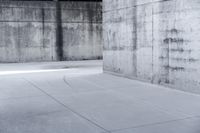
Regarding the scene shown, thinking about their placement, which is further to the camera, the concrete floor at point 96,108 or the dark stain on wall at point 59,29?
the dark stain on wall at point 59,29

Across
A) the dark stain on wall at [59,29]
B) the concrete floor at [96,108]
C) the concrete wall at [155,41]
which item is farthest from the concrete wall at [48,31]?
the concrete floor at [96,108]

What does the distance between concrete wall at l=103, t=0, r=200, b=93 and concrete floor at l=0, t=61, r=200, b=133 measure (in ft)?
1.87

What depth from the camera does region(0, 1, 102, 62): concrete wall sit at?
18844 millimetres

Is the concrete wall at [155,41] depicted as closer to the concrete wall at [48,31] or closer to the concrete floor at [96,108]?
the concrete floor at [96,108]

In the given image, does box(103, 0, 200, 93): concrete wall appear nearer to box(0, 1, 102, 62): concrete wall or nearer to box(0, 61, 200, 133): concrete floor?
box(0, 61, 200, 133): concrete floor

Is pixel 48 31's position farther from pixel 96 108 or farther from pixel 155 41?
pixel 96 108

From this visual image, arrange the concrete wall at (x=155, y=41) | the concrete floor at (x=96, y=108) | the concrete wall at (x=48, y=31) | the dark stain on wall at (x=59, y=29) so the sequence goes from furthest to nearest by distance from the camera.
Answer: the dark stain on wall at (x=59, y=29), the concrete wall at (x=48, y=31), the concrete wall at (x=155, y=41), the concrete floor at (x=96, y=108)

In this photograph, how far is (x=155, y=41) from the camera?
991 centimetres

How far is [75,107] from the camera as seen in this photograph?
270 inches

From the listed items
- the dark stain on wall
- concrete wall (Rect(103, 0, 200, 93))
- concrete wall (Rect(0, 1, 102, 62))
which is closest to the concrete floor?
concrete wall (Rect(103, 0, 200, 93))

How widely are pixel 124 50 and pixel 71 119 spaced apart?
6.42m

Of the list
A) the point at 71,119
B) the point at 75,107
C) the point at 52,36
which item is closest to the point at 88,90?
the point at 75,107

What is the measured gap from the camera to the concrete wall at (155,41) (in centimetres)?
835

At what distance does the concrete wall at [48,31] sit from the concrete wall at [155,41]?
7.09 meters
